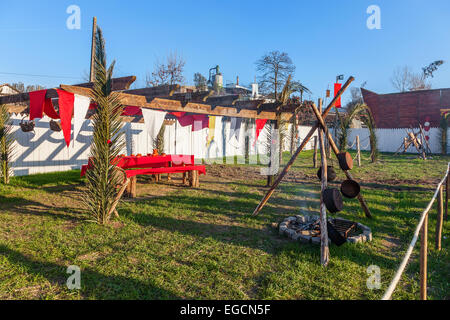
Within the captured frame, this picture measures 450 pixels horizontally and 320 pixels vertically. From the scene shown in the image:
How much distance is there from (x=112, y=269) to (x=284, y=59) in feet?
51.0

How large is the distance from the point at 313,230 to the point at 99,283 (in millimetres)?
3118

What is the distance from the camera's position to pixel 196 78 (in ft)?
124

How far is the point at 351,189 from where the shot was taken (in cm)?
439

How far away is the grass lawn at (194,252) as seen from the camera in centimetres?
283

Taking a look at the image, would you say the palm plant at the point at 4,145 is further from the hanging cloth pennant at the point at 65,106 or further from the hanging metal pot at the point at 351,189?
the hanging metal pot at the point at 351,189

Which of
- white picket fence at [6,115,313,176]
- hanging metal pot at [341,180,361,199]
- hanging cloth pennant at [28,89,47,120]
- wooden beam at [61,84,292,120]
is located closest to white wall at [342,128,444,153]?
white picket fence at [6,115,313,176]

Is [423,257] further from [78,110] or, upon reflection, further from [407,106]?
[407,106]

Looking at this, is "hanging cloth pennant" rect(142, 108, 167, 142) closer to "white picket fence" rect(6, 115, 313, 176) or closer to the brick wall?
"white picket fence" rect(6, 115, 313, 176)

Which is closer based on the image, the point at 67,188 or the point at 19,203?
the point at 19,203

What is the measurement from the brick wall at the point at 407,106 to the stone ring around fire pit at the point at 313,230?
26.3 meters

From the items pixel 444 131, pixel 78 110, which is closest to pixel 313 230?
pixel 78 110

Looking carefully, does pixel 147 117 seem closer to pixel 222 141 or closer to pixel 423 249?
pixel 423 249

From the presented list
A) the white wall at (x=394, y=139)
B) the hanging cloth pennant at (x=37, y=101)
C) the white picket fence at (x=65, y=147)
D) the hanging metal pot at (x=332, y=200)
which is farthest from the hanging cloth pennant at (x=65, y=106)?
the white wall at (x=394, y=139)
